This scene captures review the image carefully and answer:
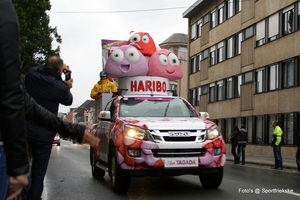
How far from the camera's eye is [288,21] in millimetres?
26859

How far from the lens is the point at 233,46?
3475cm

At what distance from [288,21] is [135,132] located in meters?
21.1

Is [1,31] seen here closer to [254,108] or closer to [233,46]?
[254,108]

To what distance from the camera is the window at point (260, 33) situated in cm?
2982

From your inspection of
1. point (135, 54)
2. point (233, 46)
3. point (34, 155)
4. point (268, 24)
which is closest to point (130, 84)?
point (135, 54)

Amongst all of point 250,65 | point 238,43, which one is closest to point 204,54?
point 238,43

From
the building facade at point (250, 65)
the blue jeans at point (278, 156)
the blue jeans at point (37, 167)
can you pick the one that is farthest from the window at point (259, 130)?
the blue jeans at point (37, 167)

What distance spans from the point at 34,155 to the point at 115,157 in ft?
9.50

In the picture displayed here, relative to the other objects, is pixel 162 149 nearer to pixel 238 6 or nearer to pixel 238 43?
pixel 238 43

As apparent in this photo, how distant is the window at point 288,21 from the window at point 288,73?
1.75 m

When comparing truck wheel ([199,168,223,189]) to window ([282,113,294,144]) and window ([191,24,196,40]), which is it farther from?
window ([191,24,196,40])

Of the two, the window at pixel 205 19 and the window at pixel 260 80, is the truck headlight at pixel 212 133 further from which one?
the window at pixel 205 19

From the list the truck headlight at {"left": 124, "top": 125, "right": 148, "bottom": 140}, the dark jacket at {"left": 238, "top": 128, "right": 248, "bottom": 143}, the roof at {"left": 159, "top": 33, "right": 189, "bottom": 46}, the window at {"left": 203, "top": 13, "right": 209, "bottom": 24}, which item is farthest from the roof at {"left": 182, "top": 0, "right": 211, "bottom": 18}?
the truck headlight at {"left": 124, "top": 125, "right": 148, "bottom": 140}

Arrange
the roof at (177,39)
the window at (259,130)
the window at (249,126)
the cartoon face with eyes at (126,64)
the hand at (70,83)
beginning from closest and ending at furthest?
the hand at (70,83), the cartoon face with eyes at (126,64), the window at (259,130), the window at (249,126), the roof at (177,39)
